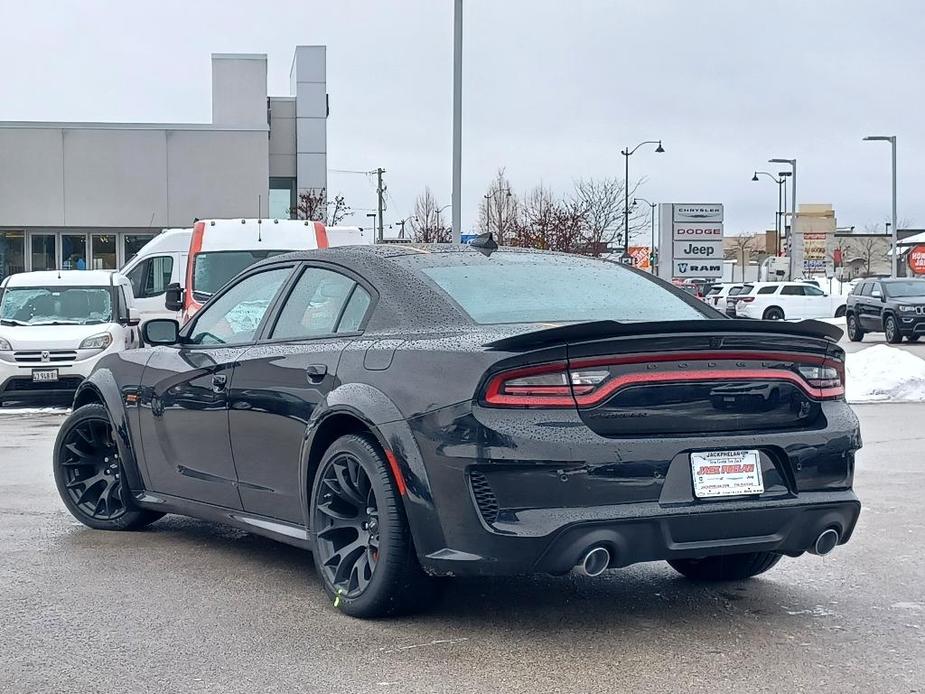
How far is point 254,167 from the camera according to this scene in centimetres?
3978

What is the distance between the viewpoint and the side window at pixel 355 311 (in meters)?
5.86

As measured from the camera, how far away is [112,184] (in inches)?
1534

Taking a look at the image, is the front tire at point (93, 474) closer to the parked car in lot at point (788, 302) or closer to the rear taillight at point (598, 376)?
the rear taillight at point (598, 376)

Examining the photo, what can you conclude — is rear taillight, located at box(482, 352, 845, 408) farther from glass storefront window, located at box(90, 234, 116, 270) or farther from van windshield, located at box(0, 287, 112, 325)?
glass storefront window, located at box(90, 234, 116, 270)

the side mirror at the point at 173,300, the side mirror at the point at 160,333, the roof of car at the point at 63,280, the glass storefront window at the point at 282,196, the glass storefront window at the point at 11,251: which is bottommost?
the side mirror at the point at 160,333

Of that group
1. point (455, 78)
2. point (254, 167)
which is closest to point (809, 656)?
point (455, 78)

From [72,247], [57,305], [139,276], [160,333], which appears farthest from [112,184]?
[160,333]

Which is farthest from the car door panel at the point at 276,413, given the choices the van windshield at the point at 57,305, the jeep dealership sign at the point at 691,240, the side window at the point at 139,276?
the jeep dealership sign at the point at 691,240

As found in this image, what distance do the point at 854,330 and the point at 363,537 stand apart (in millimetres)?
33251

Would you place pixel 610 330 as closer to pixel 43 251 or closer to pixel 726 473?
pixel 726 473

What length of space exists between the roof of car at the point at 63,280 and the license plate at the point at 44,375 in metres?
2.00

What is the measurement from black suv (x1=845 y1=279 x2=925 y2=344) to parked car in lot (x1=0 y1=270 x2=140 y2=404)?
21653 millimetres

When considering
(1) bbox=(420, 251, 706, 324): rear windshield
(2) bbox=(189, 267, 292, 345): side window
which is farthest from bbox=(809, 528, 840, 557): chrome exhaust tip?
(2) bbox=(189, 267, 292, 345): side window

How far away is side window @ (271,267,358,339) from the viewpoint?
6.07 m
